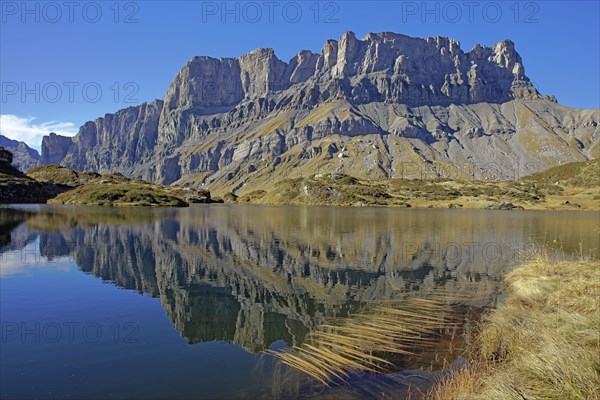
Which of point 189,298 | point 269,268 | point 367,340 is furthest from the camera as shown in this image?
point 269,268

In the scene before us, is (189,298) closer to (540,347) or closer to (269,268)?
(269,268)

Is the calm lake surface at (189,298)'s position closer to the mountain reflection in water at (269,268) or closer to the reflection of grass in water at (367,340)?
the mountain reflection in water at (269,268)

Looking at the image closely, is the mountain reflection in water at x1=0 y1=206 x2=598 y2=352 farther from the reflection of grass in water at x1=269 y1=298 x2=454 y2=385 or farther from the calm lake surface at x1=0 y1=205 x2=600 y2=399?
the reflection of grass in water at x1=269 y1=298 x2=454 y2=385

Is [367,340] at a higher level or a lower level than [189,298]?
higher

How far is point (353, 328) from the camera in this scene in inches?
791

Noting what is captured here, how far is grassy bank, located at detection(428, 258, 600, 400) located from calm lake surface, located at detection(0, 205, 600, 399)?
2.03 meters

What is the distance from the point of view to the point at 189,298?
26578mm

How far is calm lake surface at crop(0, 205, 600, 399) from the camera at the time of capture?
14584 mm

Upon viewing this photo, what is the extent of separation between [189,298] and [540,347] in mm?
20574

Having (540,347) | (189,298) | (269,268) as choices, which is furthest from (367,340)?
(269,268)

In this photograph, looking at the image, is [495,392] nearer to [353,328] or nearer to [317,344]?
[317,344]

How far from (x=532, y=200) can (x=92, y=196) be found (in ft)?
649

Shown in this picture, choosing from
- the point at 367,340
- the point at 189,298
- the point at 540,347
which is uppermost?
the point at 540,347

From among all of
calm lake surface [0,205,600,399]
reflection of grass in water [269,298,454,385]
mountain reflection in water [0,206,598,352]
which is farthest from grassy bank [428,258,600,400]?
mountain reflection in water [0,206,598,352]
